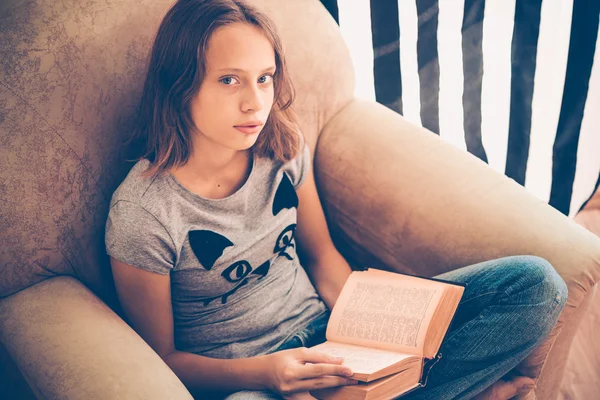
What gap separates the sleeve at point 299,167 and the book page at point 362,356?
32 centimetres

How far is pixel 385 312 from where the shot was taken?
929mm

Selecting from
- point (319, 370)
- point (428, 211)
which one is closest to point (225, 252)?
point (319, 370)

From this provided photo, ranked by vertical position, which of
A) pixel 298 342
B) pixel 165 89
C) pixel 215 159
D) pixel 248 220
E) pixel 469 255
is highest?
pixel 165 89

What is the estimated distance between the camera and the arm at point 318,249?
1.14 meters

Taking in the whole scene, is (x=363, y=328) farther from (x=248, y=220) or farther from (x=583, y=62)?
(x=583, y=62)

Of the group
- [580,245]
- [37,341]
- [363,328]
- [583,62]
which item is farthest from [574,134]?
[37,341]

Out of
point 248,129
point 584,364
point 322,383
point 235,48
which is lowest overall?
point 584,364

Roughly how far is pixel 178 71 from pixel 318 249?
472 millimetres

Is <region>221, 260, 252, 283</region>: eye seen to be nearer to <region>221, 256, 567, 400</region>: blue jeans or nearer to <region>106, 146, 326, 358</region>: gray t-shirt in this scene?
<region>106, 146, 326, 358</region>: gray t-shirt

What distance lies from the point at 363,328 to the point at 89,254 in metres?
0.47

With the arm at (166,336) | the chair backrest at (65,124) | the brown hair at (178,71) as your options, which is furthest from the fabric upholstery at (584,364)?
the chair backrest at (65,124)

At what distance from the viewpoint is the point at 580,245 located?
1.00 meters

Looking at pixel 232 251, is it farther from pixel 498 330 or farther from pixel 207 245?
pixel 498 330

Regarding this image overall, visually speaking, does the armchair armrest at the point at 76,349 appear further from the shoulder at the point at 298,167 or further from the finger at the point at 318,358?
the shoulder at the point at 298,167
